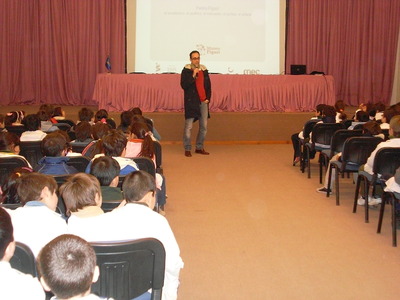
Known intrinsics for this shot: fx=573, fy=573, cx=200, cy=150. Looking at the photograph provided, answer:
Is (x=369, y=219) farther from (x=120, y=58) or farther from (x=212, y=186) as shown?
(x=120, y=58)

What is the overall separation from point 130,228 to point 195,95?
615 centimetres

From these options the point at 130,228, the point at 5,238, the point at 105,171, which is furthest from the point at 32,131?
the point at 5,238

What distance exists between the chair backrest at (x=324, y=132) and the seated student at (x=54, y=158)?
3.43 m

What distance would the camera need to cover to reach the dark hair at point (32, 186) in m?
2.96

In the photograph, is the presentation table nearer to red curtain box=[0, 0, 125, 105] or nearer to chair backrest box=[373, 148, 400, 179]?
red curtain box=[0, 0, 125, 105]

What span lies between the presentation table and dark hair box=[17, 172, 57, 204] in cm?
678

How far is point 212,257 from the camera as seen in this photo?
4.36 metres

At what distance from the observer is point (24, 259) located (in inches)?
89.3

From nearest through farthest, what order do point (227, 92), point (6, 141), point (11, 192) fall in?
1. point (11, 192)
2. point (6, 141)
3. point (227, 92)

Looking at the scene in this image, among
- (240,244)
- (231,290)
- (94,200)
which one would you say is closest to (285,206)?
(240,244)

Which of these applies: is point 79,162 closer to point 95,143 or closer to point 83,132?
point 95,143

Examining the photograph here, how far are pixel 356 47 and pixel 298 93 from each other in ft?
8.80

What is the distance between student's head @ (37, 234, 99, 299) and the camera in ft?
5.70

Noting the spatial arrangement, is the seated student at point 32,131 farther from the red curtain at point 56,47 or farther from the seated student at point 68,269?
the red curtain at point 56,47
